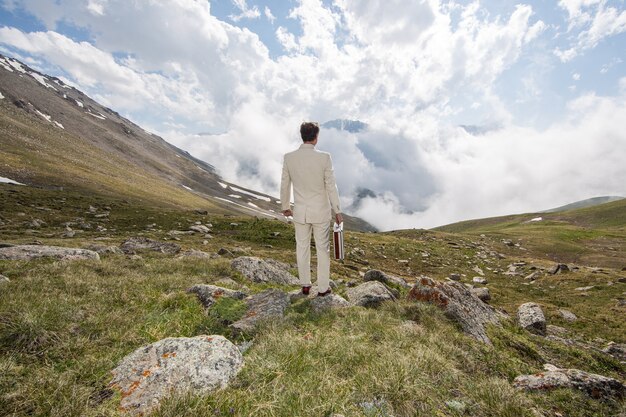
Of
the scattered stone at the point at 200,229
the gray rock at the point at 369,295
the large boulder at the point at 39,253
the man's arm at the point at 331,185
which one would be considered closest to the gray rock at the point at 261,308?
the gray rock at the point at 369,295

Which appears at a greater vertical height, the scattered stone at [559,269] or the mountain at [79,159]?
the mountain at [79,159]

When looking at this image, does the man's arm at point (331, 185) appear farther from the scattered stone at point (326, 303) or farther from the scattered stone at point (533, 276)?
the scattered stone at point (533, 276)

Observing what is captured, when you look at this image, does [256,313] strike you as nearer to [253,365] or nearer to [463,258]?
[253,365]

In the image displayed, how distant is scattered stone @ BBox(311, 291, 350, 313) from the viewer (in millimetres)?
9242

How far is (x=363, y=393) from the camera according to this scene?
4727 millimetres

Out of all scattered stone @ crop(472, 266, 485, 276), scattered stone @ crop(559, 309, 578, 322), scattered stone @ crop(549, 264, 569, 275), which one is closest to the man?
scattered stone @ crop(559, 309, 578, 322)

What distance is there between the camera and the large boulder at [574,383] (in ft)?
20.2

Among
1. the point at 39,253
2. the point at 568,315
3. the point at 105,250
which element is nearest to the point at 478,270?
the point at 568,315

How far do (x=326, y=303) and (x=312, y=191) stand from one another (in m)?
3.31

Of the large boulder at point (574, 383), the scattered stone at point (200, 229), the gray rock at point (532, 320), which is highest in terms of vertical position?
the scattered stone at point (200, 229)

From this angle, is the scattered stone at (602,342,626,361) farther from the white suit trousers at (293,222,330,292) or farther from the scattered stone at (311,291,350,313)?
the white suit trousers at (293,222,330,292)

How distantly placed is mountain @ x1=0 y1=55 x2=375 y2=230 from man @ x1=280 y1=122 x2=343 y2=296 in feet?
198

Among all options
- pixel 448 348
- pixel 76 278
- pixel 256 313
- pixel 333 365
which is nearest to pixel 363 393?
pixel 333 365

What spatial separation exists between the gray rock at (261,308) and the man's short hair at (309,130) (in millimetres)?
4628
